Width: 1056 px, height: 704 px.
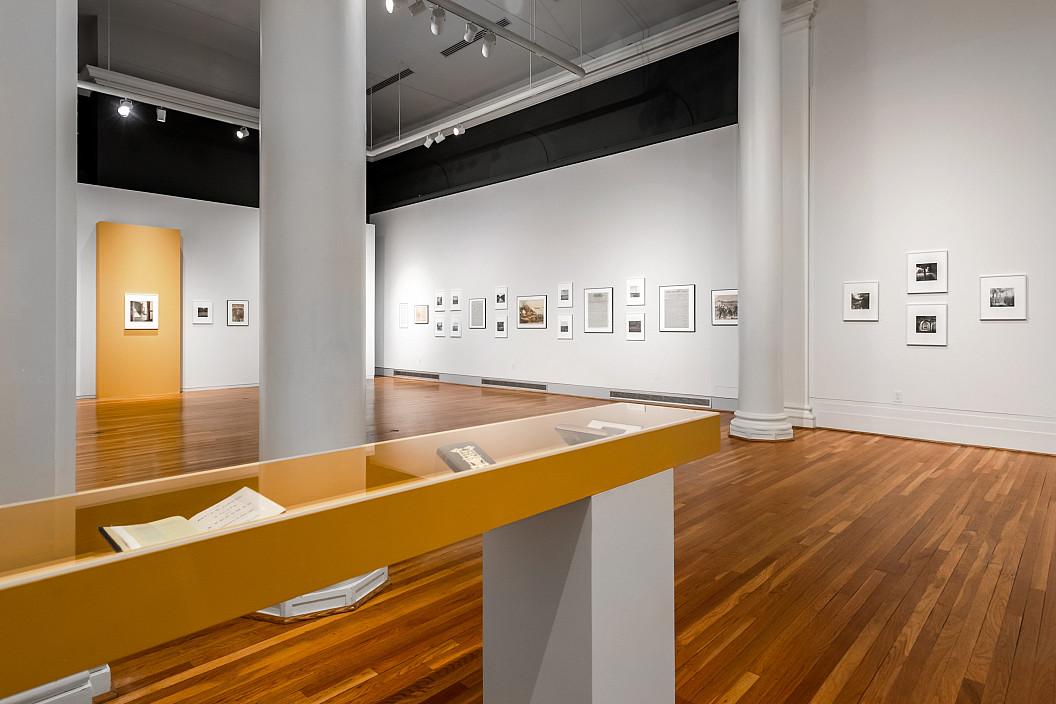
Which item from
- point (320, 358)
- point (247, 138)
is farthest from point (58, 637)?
point (247, 138)

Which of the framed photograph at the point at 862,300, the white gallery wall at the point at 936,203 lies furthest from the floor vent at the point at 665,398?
the framed photograph at the point at 862,300

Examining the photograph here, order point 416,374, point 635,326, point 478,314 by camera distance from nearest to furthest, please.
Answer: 1. point 635,326
2. point 478,314
3. point 416,374

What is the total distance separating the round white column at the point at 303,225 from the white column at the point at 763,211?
6917 millimetres

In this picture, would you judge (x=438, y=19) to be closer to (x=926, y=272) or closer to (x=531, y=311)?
(x=531, y=311)

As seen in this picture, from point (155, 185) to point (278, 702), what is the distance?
51.9ft

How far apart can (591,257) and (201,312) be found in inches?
405

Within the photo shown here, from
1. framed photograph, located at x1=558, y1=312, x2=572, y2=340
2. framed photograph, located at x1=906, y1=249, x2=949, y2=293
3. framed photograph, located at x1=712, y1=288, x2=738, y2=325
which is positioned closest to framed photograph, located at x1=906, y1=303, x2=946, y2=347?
framed photograph, located at x1=906, y1=249, x2=949, y2=293

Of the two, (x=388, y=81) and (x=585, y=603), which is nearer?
(x=585, y=603)

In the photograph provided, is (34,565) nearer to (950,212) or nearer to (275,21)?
(275,21)

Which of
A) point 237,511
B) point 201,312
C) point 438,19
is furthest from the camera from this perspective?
point 201,312

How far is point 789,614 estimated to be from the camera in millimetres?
3332

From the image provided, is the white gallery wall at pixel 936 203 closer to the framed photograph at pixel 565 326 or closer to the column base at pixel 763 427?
the column base at pixel 763 427

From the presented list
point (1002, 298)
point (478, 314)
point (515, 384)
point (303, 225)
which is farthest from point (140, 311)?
point (1002, 298)

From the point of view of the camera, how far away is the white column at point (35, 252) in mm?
2178
